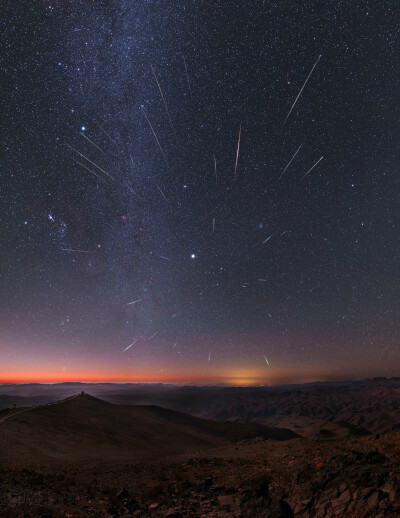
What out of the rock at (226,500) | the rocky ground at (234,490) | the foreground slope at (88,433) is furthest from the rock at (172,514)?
the foreground slope at (88,433)

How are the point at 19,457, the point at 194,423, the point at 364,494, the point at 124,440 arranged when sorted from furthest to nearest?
the point at 194,423, the point at 124,440, the point at 19,457, the point at 364,494

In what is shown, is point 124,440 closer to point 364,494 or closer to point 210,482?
point 210,482

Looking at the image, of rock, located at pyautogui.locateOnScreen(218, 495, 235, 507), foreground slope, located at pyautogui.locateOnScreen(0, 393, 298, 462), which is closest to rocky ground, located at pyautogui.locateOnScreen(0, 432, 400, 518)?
rock, located at pyautogui.locateOnScreen(218, 495, 235, 507)

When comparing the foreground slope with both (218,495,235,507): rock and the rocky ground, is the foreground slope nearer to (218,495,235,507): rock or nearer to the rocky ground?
the rocky ground

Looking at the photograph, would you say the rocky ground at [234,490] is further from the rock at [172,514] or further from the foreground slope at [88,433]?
the foreground slope at [88,433]

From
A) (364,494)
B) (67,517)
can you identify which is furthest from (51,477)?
(364,494)

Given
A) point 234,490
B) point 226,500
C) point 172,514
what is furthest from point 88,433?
point 172,514

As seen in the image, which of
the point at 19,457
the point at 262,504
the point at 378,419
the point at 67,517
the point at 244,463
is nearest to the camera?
the point at 262,504
